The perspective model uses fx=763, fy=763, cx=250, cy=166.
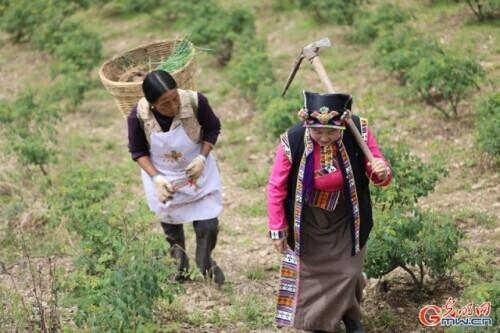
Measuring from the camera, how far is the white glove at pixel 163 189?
14.7ft

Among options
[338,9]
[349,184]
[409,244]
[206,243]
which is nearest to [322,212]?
[349,184]

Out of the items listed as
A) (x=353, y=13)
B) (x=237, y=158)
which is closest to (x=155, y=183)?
(x=237, y=158)

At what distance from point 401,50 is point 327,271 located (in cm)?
414

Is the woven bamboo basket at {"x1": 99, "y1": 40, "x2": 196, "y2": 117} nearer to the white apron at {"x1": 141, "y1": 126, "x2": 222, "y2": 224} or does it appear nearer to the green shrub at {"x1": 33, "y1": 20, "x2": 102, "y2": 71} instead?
the white apron at {"x1": 141, "y1": 126, "x2": 222, "y2": 224}

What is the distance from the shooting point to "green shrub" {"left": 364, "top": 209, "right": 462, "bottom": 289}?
425 cm

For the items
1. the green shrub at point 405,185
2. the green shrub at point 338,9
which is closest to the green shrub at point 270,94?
the green shrub at point 338,9

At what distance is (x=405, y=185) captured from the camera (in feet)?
15.5

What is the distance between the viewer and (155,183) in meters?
4.54

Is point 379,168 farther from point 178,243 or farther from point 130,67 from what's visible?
point 130,67

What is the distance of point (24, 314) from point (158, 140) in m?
1.25

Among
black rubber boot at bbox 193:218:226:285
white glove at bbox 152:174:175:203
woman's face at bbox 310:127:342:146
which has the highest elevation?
woman's face at bbox 310:127:342:146

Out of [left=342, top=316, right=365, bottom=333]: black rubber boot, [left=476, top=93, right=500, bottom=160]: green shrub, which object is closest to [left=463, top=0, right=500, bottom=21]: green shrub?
[left=476, top=93, right=500, bottom=160]: green shrub

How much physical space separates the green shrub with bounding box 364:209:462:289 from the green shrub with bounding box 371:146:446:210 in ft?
0.65

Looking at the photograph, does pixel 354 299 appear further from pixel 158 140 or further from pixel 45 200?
pixel 45 200
